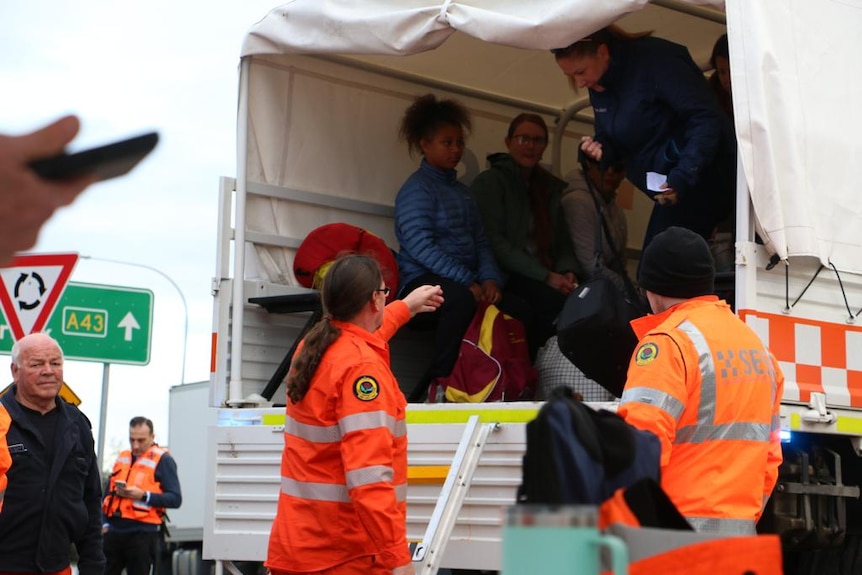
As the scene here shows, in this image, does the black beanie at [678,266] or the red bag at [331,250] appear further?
the red bag at [331,250]

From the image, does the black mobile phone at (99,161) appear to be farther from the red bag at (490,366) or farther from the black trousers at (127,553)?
the black trousers at (127,553)

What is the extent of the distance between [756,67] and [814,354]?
112 cm

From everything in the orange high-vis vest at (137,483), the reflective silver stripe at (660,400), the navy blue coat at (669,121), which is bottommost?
the orange high-vis vest at (137,483)

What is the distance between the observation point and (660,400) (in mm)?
3652

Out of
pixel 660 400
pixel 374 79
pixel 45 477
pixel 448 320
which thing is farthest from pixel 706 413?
pixel 374 79

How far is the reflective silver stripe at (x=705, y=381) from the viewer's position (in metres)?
3.74

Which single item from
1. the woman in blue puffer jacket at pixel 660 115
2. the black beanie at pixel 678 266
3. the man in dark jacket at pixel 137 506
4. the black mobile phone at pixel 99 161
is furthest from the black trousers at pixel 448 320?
the man in dark jacket at pixel 137 506

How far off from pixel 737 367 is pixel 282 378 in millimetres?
2903

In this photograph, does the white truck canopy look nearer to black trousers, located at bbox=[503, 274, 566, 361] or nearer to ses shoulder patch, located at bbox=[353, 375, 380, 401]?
black trousers, located at bbox=[503, 274, 566, 361]

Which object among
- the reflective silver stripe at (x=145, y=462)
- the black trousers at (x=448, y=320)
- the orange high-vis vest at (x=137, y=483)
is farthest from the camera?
the reflective silver stripe at (x=145, y=462)

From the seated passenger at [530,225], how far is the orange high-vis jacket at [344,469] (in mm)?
2388

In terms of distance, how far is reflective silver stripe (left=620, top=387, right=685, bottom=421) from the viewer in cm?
365

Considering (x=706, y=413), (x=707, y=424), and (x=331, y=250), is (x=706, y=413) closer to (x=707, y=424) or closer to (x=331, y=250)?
(x=707, y=424)

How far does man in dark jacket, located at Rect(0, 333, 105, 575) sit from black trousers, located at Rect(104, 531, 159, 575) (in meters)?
5.83
